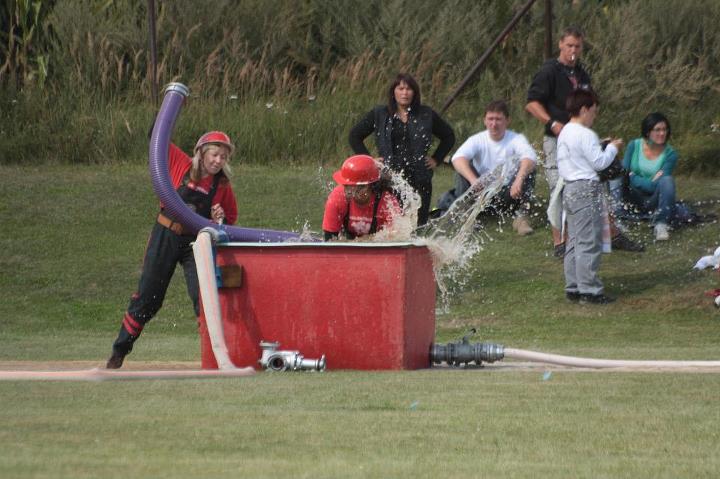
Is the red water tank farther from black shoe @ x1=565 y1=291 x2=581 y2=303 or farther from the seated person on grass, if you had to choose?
the seated person on grass

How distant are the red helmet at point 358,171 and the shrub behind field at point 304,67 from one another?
454 inches

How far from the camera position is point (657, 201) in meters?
17.0

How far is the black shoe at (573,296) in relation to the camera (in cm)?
1527

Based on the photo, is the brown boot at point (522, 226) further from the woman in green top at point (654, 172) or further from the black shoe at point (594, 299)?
the black shoe at point (594, 299)

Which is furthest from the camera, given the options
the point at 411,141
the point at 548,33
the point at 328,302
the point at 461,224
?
the point at 548,33

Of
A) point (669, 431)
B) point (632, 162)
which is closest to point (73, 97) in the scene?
point (632, 162)

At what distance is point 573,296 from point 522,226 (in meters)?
2.69

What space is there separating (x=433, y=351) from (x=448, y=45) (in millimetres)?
14364

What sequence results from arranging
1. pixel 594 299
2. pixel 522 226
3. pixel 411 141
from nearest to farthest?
pixel 411 141
pixel 594 299
pixel 522 226

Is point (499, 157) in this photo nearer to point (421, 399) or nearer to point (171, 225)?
point (171, 225)

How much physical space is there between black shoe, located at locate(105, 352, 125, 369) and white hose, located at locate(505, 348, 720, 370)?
2.91 m

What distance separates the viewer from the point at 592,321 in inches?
578

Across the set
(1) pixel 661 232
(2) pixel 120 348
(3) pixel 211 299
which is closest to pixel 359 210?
(3) pixel 211 299

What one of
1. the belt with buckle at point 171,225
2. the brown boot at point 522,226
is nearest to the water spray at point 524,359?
the belt with buckle at point 171,225
